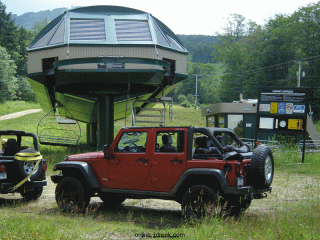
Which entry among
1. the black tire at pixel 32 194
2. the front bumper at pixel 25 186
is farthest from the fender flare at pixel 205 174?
the black tire at pixel 32 194

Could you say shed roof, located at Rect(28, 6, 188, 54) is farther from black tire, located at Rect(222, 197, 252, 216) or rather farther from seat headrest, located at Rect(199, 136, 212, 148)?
black tire, located at Rect(222, 197, 252, 216)

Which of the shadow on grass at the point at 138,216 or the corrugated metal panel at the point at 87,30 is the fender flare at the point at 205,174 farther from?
the corrugated metal panel at the point at 87,30

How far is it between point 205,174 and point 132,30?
1457cm

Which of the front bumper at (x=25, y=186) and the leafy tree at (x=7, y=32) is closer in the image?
the front bumper at (x=25, y=186)

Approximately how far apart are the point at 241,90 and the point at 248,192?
74263 mm

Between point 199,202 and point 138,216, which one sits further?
point 138,216

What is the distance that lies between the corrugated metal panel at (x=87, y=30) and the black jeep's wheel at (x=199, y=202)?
551 inches

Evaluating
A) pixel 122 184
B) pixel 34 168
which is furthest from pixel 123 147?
pixel 34 168

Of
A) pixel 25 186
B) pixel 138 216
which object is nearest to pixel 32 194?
pixel 25 186

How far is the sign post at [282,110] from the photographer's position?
1738 centimetres

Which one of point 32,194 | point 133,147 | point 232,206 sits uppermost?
point 133,147

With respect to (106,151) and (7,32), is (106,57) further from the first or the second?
(7,32)

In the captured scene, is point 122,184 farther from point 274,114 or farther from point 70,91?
point 70,91

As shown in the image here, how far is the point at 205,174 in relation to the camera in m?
7.63
